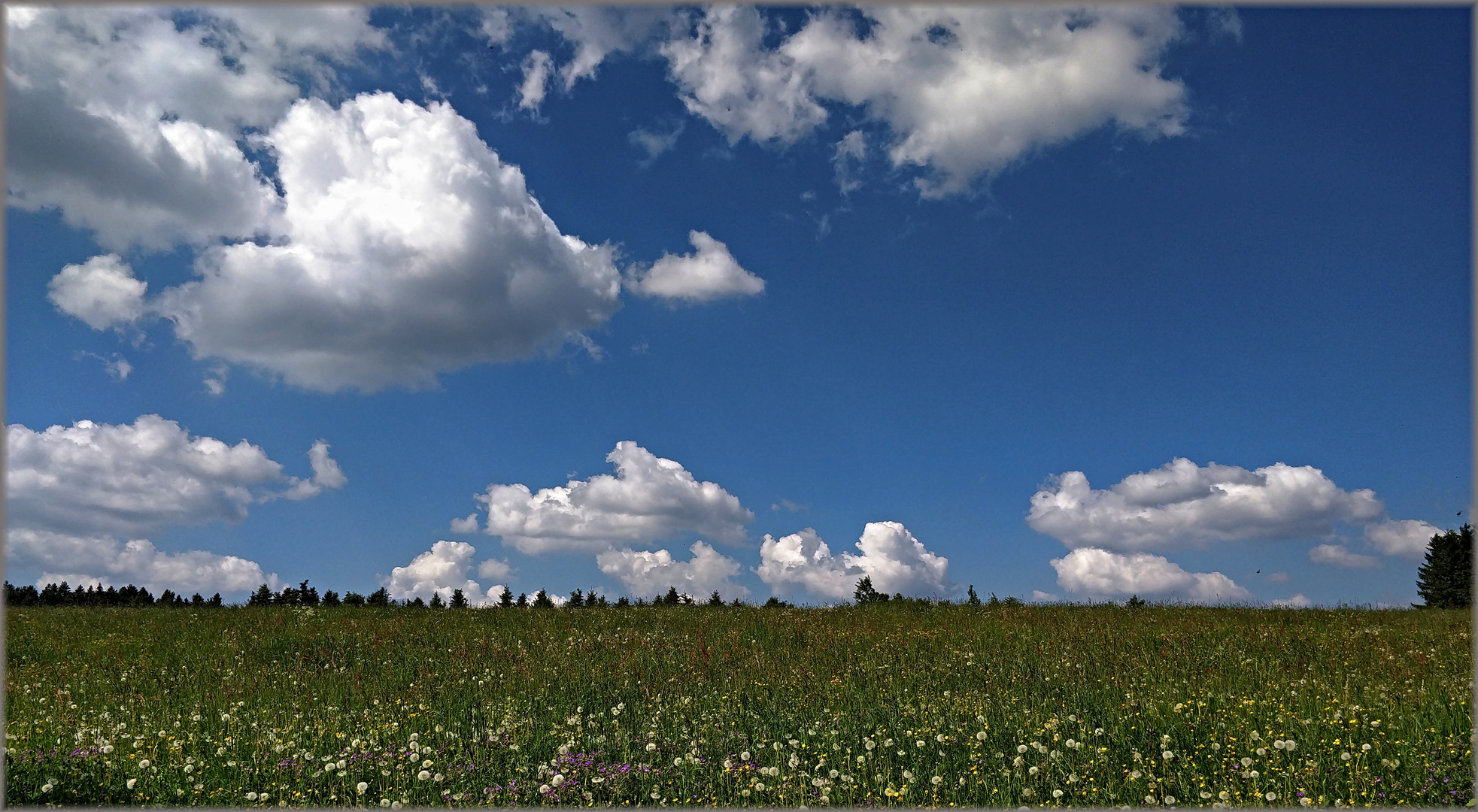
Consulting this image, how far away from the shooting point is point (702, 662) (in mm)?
13219

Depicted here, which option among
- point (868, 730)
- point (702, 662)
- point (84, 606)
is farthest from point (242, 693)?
point (84, 606)

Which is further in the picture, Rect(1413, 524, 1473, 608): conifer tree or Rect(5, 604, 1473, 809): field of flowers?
Rect(1413, 524, 1473, 608): conifer tree

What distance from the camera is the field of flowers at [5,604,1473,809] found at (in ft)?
23.4

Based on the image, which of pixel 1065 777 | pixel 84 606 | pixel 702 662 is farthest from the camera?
pixel 84 606

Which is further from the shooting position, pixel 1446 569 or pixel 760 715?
pixel 1446 569

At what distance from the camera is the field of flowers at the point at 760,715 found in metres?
7.14

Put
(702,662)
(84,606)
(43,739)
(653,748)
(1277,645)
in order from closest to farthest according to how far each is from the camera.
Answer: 1. (653,748)
2. (43,739)
3. (702,662)
4. (1277,645)
5. (84,606)

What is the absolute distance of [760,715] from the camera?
9.62m

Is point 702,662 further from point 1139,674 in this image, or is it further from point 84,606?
point 84,606

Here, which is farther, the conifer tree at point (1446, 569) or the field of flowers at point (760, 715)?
the conifer tree at point (1446, 569)

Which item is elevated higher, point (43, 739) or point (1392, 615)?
point (1392, 615)

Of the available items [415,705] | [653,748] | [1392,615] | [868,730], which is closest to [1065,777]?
[868,730]

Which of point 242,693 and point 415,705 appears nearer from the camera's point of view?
point 415,705

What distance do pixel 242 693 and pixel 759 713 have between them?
8.06 m
